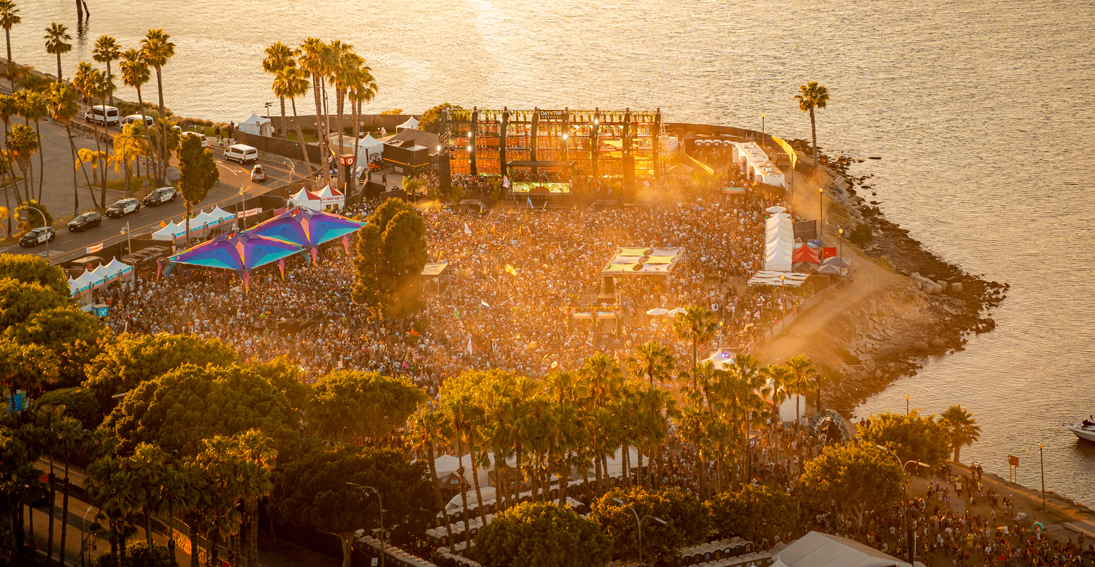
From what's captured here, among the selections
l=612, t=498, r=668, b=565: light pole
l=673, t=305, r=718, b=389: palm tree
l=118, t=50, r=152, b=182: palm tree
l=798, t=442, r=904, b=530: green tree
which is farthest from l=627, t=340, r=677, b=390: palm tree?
l=118, t=50, r=152, b=182: palm tree

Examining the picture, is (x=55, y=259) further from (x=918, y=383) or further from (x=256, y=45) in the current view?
(x=256, y=45)

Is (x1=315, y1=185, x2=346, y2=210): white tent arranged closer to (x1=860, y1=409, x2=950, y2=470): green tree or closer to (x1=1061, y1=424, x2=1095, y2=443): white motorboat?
(x1=860, y1=409, x2=950, y2=470): green tree

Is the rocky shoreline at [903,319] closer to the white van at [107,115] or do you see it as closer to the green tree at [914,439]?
the green tree at [914,439]

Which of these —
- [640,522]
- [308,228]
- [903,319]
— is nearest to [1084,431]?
[903,319]

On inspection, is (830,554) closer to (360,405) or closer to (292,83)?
(360,405)

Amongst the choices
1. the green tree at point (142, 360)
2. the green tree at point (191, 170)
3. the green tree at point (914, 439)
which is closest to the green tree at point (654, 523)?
the green tree at point (914, 439)

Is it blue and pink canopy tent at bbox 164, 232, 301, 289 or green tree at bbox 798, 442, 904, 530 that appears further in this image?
blue and pink canopy tent at bbox 164, 232, 301, 289
